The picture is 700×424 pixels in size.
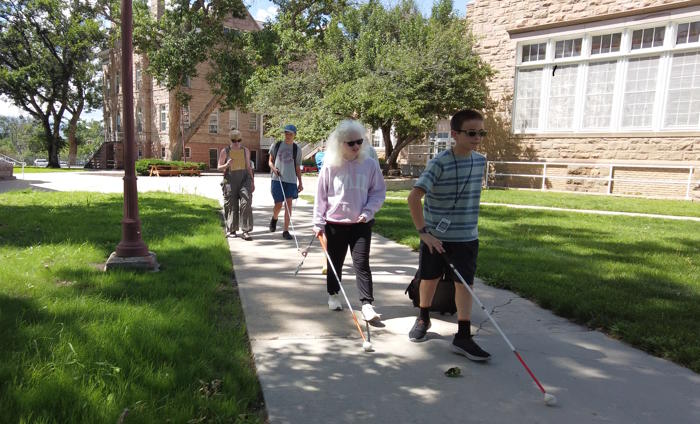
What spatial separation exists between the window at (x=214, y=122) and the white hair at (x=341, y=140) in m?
40.4

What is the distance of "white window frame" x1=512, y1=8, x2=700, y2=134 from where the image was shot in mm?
16016

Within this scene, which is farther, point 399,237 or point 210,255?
point 399,237

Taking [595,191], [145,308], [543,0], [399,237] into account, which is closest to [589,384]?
[145,308]

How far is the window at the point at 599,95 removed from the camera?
57.3 feet

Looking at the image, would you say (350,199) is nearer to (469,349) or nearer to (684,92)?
(469,349)

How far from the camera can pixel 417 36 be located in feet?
68.3

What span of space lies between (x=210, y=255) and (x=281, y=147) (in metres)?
2.59

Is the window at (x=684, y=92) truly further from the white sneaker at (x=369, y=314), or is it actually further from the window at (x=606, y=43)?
the white sneaker at (x=369, y=314)

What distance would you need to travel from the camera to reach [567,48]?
60.2 feet

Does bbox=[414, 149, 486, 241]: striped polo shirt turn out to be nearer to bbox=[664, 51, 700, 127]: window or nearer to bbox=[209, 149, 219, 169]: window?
bbox=[664, 51, 700, 127]: window

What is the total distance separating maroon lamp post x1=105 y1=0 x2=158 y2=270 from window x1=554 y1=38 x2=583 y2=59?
1727cm

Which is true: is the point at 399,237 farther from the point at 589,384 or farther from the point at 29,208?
the point at 29,208

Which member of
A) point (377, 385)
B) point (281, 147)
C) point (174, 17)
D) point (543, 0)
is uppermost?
point (174, 17)

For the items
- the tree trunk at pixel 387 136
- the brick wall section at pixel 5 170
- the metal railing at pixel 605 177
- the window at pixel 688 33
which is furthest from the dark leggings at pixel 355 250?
the brick wall section at pixel 5 170
